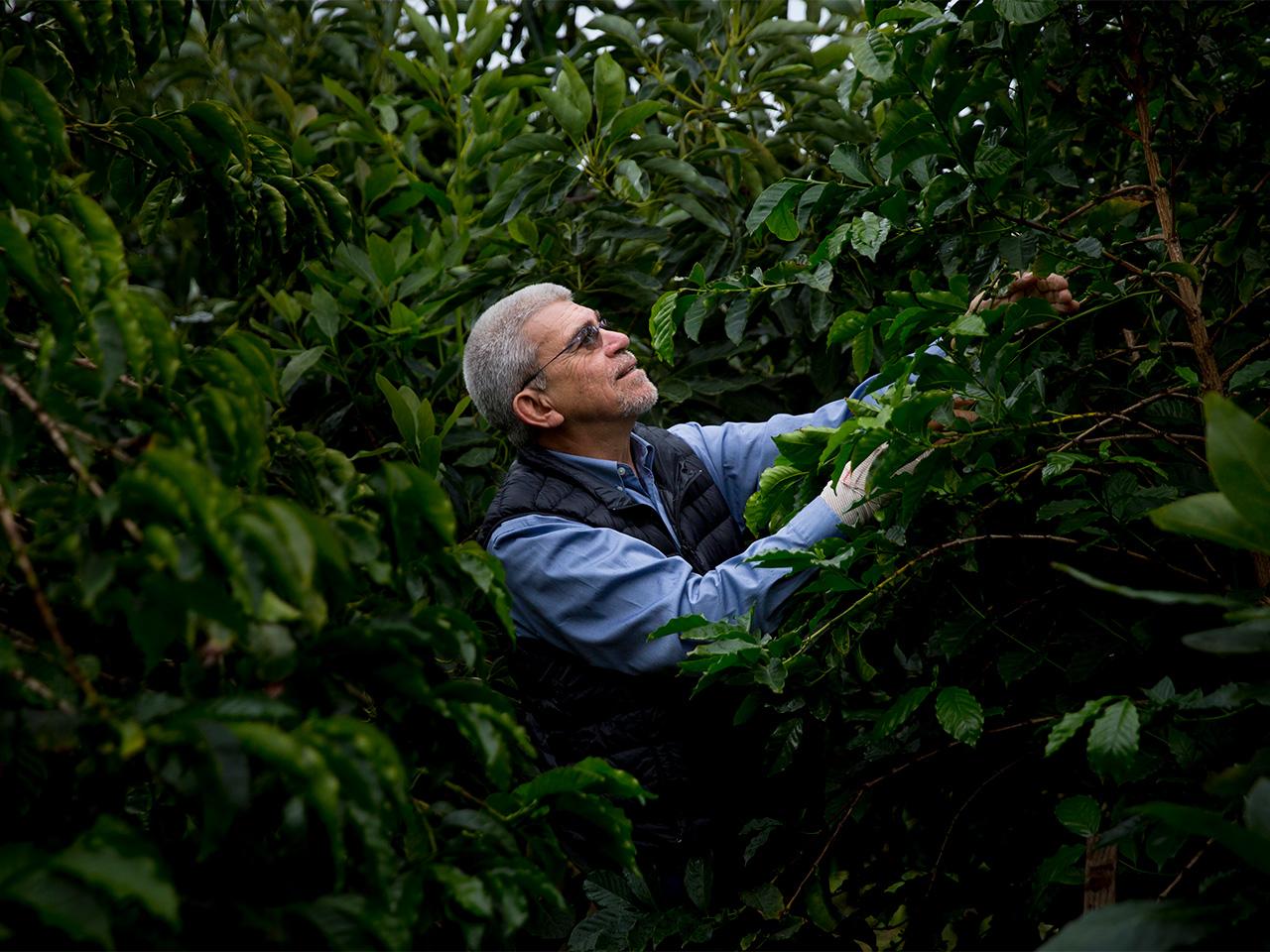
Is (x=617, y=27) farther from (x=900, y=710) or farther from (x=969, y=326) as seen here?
(x=900, y=710)

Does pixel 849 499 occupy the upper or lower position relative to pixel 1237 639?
lower

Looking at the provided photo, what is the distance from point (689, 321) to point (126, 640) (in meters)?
1.11

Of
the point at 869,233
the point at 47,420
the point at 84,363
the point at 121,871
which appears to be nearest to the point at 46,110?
the point at 84,363

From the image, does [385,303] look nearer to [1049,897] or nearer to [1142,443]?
[1142,443]

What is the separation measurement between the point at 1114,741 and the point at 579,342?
1.61 meters

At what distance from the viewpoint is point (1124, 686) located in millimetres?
1949

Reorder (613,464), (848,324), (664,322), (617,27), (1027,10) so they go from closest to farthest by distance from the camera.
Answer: (1027,10)
(848,324)
(664,322)
(613,464)
(617,27)

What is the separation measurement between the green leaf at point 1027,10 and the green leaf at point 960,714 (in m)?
0.96

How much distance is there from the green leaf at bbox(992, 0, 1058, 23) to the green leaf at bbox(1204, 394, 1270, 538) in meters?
0.70

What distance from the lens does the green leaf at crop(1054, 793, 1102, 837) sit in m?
1.70

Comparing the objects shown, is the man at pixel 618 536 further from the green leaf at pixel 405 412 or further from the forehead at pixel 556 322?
the green leaf at pixel 405 412

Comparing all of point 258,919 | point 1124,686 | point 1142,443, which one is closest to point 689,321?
point 1142,443

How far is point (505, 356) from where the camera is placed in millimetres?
2797

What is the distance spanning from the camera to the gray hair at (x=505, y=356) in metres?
2.78
